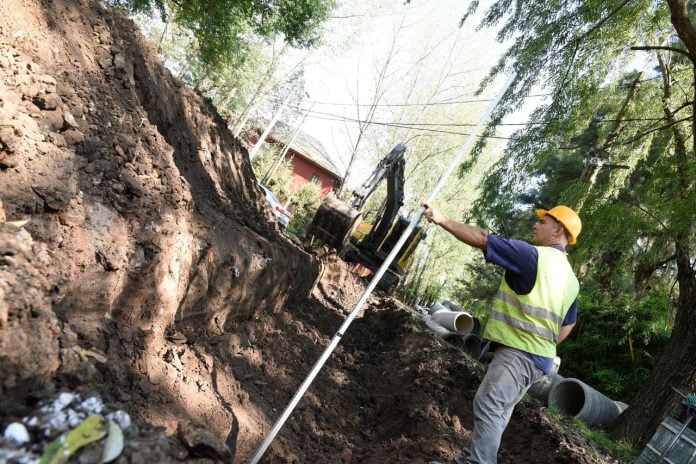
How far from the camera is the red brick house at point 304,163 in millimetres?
31441

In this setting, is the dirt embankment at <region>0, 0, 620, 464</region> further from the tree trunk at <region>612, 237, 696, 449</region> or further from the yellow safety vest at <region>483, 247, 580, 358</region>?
the tree trunk at <region>612, 237, 696, 449</region>

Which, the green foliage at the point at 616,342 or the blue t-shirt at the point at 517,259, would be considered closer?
the blue t-shirt at the point at 517,259

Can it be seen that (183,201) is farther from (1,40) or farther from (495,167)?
(495,167)

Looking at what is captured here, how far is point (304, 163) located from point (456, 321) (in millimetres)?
23837

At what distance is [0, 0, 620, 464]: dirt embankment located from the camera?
2.01m

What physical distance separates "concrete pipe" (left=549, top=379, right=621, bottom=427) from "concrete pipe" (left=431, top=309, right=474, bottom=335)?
294cm

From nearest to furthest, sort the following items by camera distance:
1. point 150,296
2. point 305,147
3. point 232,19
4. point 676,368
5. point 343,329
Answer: point 150,296, point 343,329, point 676,368, point 232,19, point 305,147

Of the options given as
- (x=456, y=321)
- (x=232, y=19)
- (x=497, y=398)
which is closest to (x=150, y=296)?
(x=497, y=398)

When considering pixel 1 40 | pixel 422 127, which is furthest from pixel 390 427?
pixel 422 127

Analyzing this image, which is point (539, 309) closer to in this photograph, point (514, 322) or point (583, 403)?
point (514, 322)

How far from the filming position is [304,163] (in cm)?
3284

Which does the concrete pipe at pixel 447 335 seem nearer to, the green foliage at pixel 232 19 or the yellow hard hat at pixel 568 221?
the green foliage at pixel 232 19

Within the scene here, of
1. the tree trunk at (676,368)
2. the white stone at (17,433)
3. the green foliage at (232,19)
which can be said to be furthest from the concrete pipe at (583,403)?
the green foliage at (232,19)

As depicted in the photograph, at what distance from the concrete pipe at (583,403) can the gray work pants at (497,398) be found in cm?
422
